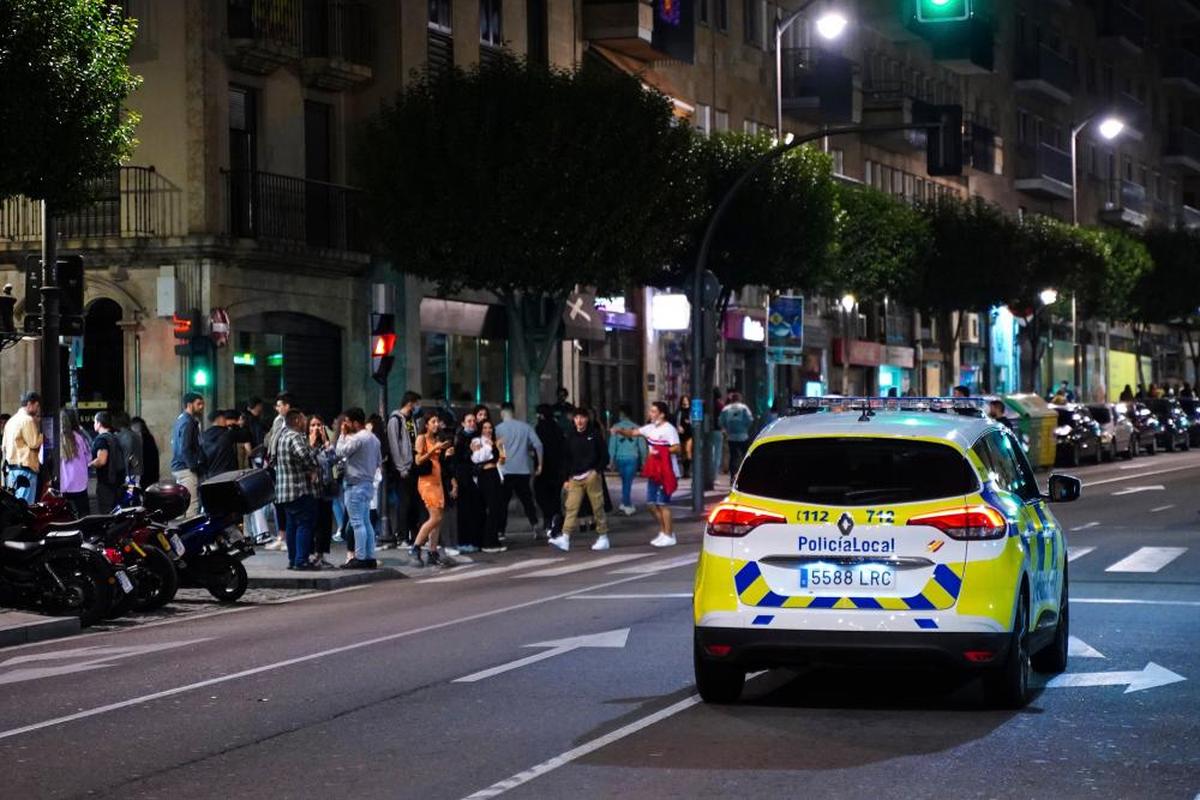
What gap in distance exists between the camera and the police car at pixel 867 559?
11234 millimetres

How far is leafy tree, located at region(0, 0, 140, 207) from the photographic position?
20.8 m

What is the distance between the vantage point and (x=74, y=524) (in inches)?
771

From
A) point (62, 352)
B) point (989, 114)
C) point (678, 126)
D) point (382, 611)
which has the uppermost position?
point (989, 114)

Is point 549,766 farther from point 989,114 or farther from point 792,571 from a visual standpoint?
point 989,114

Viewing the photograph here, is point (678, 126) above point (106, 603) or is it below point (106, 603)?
above

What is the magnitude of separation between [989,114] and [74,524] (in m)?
58.3

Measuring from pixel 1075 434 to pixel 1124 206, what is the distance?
123 ft

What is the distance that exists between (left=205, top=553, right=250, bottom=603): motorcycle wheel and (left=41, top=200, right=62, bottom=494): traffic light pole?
3698 mm

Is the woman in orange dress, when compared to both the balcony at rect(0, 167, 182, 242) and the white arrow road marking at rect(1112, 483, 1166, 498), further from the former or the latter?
the white arrow road marking at rect(1112, 483, 1166, 498)

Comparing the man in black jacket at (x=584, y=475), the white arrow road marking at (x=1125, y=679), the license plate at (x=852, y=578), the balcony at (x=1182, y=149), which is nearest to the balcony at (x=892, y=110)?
the man in black jacket at (x=584, y=475)

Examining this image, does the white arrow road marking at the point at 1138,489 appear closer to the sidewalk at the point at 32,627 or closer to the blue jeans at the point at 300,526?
the blue jeans at the point at 300,526

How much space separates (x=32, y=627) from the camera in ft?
60.4

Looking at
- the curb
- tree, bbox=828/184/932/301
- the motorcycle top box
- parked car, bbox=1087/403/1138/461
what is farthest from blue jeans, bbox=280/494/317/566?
parked car, bbox=1087/403/1138/461

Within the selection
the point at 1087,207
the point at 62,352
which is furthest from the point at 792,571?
the point at 1087,207
